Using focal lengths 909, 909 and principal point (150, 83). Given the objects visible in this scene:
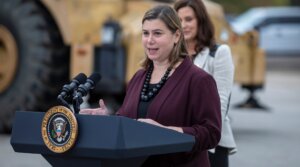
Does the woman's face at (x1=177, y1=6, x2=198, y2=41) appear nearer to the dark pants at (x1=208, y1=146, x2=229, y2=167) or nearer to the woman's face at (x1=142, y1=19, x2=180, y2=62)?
the dark pants at (x1=208, y1=146, x2=229, y2=167)

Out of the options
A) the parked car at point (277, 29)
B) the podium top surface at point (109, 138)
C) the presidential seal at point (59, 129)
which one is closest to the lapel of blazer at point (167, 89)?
the podium top surface at point (109, 138)

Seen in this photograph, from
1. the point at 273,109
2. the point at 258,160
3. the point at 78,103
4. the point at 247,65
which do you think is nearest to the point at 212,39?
the point at 78,103

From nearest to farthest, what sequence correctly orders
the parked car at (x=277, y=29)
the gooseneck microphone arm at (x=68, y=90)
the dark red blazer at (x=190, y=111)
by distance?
the gooseneck microphone arm at (x=68, y=90) → the dark red blazer at (x=190, y=111) → the parked car at (x=277, y=29)

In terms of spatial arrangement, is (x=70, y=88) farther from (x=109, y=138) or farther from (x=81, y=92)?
(x=109, y=138)

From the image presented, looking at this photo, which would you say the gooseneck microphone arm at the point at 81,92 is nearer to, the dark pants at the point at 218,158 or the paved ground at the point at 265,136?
the dark pants at the point at 218,158

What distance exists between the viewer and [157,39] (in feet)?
12.6

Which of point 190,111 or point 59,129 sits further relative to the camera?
point 190,111

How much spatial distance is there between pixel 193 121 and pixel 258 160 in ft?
20.0

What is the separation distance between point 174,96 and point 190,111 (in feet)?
0.30

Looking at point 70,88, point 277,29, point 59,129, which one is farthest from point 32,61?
point 277,29

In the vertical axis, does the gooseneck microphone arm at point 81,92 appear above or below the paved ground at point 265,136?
above

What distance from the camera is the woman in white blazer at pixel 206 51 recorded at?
5.13 meters

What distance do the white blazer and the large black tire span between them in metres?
6.27

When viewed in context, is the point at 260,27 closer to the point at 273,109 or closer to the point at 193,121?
the point at 273,109
